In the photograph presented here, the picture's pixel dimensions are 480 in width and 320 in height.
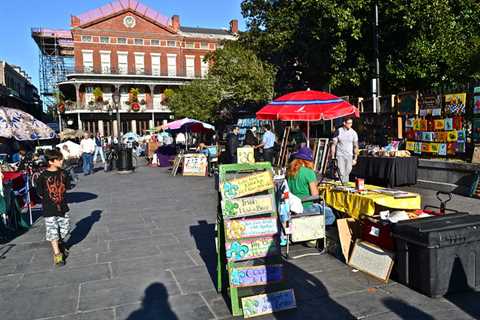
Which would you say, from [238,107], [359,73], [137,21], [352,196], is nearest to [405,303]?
[352,196]

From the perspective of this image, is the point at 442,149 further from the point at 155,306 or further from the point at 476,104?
the point at 155,306

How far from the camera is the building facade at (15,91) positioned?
42.9 meters

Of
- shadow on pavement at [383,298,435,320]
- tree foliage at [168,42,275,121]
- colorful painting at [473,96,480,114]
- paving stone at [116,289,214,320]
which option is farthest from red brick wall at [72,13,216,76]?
shadow on pavement at [383,298,435,320]

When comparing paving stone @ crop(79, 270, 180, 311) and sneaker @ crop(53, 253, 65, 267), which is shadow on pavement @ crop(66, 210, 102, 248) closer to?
sneaker @ crop(53, 253, 65, 267)

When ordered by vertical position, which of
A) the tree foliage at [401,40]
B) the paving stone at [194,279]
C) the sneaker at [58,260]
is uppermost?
the tree foliage at [401,40]

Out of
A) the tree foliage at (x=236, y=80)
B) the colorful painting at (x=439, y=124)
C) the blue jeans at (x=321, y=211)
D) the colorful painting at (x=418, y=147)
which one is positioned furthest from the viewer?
the tree foliage at (x=236, y=80)

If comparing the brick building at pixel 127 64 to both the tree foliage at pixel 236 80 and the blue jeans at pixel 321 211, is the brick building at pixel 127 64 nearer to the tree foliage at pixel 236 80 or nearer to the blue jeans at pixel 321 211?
the tree foliage at pixel 236 80

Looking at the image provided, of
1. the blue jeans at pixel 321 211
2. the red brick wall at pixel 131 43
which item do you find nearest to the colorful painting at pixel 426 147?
the blue jeans at pixel 321 211

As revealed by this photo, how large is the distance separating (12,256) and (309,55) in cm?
1545

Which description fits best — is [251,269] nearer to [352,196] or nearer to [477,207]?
[352,196]

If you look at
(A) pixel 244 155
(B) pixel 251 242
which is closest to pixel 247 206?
(B) pixel 251 242

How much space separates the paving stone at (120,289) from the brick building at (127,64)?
4177 centimetres

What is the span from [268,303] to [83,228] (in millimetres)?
4844

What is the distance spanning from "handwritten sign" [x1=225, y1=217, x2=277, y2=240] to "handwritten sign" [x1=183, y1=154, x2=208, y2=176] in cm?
1128
